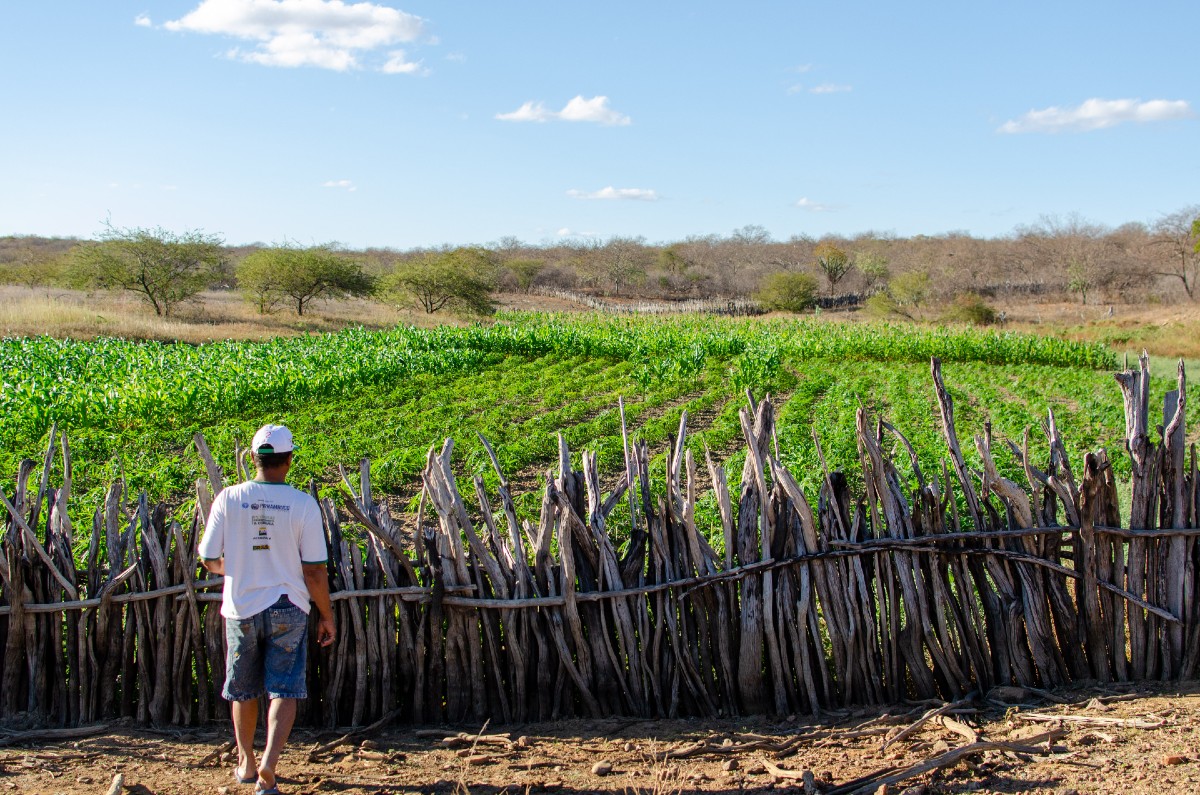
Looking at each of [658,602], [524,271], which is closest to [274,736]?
[658,602]

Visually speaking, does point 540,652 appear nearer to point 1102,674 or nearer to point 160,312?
point 1102,674

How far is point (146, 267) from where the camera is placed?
3744 cm

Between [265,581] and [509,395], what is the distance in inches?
571

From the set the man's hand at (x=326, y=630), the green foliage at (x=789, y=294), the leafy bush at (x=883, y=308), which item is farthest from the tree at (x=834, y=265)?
the man's hand at (x=326, y=630)

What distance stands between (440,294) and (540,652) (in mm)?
43323

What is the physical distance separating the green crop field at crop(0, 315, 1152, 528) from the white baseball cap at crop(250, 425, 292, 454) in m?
3.97

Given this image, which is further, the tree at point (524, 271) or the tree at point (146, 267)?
the tree at point (524, 271)

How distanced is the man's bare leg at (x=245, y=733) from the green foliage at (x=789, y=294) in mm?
55931

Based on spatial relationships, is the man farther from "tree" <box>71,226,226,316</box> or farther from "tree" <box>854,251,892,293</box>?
"tree" <box>854,251,892,293</box>

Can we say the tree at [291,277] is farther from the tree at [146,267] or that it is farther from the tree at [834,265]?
the tree at [834,265]

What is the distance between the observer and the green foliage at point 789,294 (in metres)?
58.0

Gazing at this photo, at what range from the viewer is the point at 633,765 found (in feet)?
12.7

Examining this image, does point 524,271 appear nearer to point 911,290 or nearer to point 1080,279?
point 911,290

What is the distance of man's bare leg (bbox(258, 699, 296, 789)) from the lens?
139 inches
